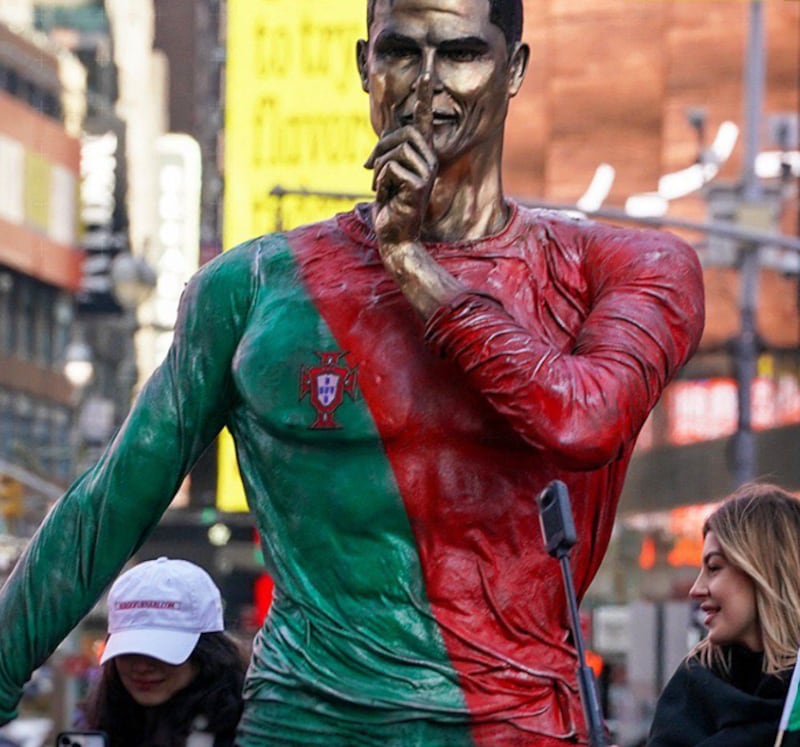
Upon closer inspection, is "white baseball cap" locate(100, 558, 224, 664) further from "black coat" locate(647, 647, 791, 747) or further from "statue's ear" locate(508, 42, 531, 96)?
"statue's ear" locate(508, 42, 531, 96)

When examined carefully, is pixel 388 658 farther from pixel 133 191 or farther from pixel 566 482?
pixel 133 191

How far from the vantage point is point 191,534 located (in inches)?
2365

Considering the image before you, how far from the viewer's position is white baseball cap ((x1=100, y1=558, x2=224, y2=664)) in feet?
18.0

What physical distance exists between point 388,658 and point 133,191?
62.6m

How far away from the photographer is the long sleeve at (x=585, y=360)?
3.44 m

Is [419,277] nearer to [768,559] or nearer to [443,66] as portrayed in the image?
[443,66]

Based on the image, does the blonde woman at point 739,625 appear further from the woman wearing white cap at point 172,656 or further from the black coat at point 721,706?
the woman wearing white cap at point 172,656

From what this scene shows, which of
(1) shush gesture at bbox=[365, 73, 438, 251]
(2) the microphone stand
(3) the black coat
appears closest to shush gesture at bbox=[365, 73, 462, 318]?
(1) shush gesture at bbox=[365, 73, 438, 251]

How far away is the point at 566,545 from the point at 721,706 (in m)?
1.81

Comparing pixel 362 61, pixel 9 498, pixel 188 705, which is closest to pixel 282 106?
pixel 9 498

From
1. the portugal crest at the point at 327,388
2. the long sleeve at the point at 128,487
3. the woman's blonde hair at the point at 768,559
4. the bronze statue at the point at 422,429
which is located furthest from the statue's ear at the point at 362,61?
the woman's blonde hair at the point at 768,559

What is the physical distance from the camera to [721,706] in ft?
16.8

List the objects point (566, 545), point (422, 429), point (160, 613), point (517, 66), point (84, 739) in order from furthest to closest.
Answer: point (160, 613) < point (84, 739) < point (517, 66) < point (422, 429) < point (566, 545)

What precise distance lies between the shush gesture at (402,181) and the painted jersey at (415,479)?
139mm
